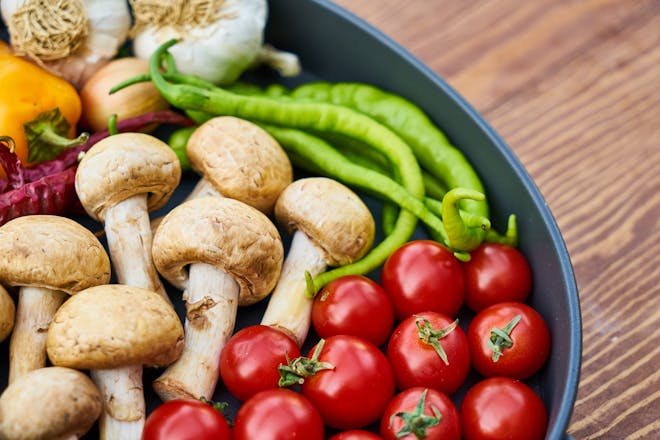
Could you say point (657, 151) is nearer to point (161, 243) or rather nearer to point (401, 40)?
point (401, 40)

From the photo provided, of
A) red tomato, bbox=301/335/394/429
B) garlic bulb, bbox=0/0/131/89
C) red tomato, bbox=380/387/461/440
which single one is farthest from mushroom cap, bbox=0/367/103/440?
garlic bulb, bbox=0/0/131/89

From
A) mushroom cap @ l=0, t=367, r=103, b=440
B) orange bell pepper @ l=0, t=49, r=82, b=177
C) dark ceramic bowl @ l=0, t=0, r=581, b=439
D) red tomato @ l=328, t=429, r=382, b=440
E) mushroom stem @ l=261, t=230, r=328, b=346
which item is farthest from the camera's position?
orange bell pepper @ l=0, t=49, r=82, b=177

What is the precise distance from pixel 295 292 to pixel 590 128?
977 millimetres

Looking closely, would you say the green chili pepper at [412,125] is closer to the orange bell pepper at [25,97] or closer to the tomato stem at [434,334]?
the tomato stem at [434,334]

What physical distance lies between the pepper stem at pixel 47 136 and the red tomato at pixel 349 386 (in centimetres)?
69

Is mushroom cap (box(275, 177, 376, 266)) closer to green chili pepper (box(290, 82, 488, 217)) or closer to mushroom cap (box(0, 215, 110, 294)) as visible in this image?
green chili pepper (box(290, 82, 488, 217))

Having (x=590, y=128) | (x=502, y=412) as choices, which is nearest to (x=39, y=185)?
(x=502, y=412)

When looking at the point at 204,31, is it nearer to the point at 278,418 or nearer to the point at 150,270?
the point at 150,270

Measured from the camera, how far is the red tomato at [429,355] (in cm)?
148

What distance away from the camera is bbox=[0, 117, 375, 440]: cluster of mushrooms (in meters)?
1.35

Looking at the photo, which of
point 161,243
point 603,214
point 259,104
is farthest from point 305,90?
point 603,214

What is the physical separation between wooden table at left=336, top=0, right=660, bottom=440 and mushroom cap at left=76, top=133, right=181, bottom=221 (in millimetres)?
933

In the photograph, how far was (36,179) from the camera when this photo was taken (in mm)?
1713

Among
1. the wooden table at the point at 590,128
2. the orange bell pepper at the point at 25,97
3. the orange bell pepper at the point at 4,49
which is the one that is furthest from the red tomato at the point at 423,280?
the orange bell pepper at the point at 4,49
